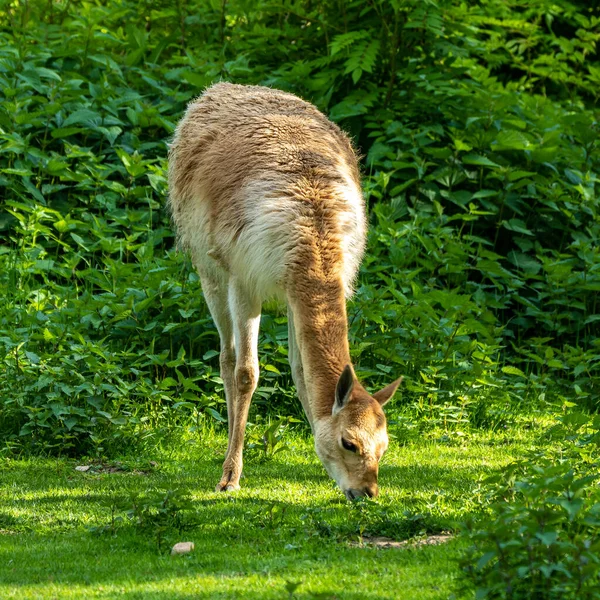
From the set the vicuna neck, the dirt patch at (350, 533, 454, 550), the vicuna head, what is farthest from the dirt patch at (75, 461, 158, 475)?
the dirt patch at (350, 533, 454, 550)

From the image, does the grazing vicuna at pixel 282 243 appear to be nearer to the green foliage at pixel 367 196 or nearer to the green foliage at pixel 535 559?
the green foliage at pixel 367 196

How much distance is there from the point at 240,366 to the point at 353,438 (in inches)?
55.4

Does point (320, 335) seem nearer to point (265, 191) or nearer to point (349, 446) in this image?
point (349, 446)

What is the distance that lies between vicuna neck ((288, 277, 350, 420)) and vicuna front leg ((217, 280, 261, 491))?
697 mm

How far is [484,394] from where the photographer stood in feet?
28.9

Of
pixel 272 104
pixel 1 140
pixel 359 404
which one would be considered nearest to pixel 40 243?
pixel 1 140

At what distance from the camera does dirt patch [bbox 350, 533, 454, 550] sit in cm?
541

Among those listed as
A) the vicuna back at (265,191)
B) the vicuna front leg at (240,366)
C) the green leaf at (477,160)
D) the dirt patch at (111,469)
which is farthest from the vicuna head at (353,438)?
the green leaf at (477,160)

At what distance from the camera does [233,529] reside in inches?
227

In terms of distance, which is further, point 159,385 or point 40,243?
point 40,243

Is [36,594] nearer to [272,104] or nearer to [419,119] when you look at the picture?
[272,104]

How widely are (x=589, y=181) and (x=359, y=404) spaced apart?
5722mm

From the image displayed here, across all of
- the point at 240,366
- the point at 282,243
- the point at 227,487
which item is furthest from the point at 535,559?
the point at 240,366

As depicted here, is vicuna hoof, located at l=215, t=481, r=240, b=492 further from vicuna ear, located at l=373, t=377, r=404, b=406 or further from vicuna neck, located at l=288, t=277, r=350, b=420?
vicuna ear, located at l=373, t=377, r=404, b=406
